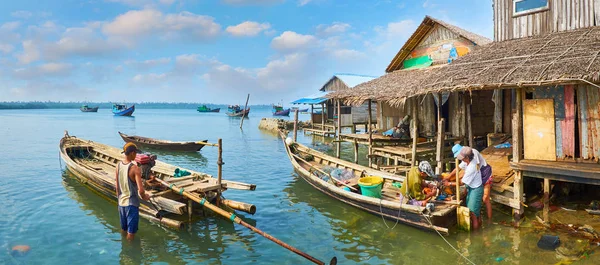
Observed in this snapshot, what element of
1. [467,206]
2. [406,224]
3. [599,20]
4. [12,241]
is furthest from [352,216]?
[599,20]

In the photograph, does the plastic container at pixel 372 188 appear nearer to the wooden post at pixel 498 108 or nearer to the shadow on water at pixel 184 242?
the shadow on water at pixel 184 242

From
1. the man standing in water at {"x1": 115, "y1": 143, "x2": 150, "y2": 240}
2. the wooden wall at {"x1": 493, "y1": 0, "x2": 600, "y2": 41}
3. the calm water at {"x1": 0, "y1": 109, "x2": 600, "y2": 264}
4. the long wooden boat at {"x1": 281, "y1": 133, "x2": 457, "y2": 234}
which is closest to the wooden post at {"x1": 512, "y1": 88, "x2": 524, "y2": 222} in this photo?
the calm water at {"x1": 0, "y1": 109, "x2": 600, "y2": 264}

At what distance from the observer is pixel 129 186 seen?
290 inches

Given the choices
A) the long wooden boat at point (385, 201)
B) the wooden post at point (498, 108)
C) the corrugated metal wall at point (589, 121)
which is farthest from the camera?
the wooden post at point (498, 108)

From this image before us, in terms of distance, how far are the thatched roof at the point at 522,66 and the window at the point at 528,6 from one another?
1086mm

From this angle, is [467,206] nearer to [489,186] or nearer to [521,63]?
[489,186]

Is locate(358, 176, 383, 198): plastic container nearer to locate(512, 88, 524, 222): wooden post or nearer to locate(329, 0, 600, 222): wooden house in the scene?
locate(329, 0, 600, 222): wooden house

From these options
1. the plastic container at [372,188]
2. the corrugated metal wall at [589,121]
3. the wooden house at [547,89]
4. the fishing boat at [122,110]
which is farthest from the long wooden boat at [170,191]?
the fishing boat at [122,110]

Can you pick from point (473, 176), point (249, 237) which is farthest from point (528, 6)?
point (249, 237)

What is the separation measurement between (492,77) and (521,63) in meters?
0.92

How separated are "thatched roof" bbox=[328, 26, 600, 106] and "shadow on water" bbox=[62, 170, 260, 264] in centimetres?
622

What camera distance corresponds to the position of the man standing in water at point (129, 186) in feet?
23.5

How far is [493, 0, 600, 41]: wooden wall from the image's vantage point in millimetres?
10727

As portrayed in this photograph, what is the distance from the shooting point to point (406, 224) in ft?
28.3
